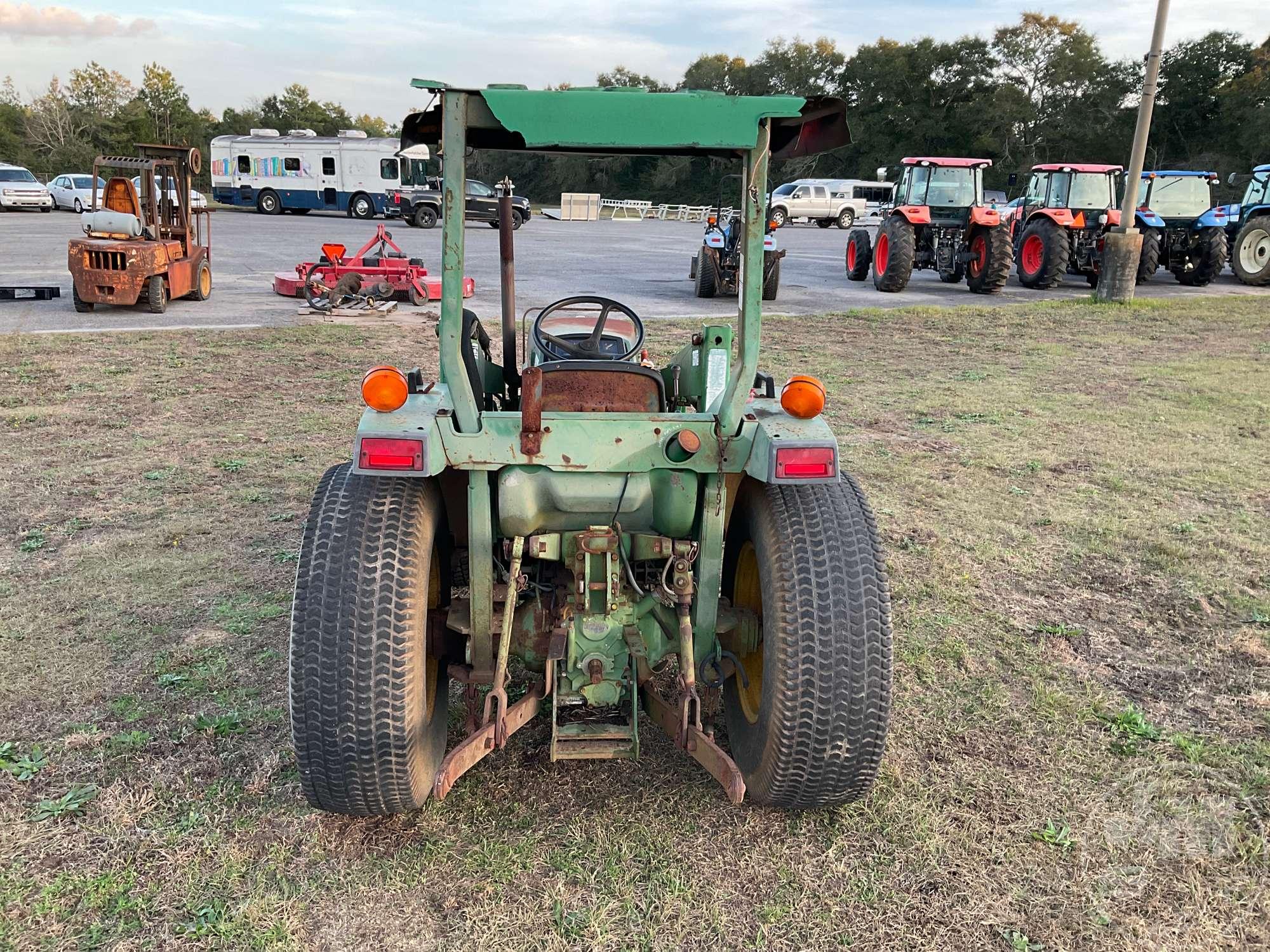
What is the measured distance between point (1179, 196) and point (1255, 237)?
180cm

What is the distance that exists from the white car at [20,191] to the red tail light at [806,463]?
36272mm

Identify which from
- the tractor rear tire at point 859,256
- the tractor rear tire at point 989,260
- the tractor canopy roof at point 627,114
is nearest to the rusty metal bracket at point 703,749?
the tractor canopy roof at point 627,114

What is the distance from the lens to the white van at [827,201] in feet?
120

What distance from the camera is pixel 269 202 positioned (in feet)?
109

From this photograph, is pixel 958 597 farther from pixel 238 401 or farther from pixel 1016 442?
pixel 238 401

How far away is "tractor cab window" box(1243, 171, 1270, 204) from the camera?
18.8m

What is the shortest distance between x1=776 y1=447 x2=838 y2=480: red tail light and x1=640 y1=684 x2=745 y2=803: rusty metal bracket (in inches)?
30.3

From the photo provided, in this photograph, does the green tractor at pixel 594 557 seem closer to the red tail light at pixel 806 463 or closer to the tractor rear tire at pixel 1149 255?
the red tail light at pixel 806 463

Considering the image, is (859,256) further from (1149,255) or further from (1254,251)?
(1254,251)

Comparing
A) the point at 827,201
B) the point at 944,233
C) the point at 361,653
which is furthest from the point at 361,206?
the point at 361,653

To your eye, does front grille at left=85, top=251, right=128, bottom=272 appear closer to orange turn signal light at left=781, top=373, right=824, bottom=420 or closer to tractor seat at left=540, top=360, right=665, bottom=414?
tractor seat at left=540, top=360, right=665, bottom=414

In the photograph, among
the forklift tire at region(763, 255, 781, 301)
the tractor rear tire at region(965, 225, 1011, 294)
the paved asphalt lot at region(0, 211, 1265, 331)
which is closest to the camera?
the paved asphalt lot at region(0, 211, 1265, 331)

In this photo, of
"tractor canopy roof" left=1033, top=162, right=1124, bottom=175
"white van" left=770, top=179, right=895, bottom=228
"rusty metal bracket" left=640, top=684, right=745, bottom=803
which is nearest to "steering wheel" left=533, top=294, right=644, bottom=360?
"rusty metal bracket" left=640, top=684, right=745, bottom=803

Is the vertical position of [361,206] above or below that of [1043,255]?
above
